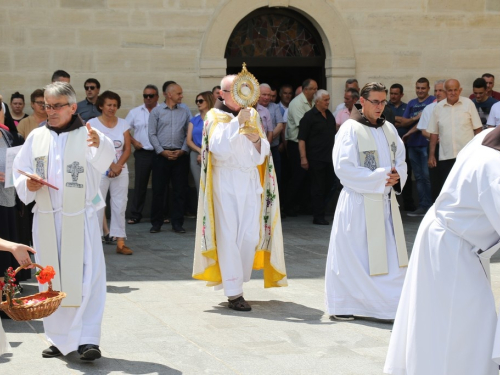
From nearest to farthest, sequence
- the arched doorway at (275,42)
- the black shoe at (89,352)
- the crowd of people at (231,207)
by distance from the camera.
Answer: the crowd of people at (231,207)
the black shoe at (89,352)
the arched doorway at (275,42)

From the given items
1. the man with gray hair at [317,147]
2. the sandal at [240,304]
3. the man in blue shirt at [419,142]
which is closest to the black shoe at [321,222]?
the man with gray hair at [317,147]

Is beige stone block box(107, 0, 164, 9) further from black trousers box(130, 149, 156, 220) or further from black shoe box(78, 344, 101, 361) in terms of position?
black shoe box(78, 344, 101, 361)

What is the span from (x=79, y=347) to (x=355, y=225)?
2.56m

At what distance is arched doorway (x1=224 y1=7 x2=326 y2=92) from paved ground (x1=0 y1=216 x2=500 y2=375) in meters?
5.27

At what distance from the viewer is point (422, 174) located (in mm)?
14344

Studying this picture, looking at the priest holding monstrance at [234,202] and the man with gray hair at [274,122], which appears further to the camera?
the man with gray hair at [274,122]

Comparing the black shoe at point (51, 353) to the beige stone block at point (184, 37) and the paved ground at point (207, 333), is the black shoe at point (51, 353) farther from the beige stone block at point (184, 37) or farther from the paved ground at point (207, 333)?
the beige stone block at point (184, 37)

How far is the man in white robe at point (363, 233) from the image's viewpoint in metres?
7.61

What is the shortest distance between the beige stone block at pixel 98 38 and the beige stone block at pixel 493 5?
5.93 meters

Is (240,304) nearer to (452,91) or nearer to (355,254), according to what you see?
(355,254)

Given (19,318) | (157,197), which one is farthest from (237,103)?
(157,197)

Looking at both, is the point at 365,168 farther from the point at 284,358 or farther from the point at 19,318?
the point at 19,318

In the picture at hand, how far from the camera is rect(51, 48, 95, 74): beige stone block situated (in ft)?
44.9

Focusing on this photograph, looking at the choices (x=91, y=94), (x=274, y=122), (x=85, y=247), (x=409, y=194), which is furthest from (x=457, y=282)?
(x=409, y=194)
